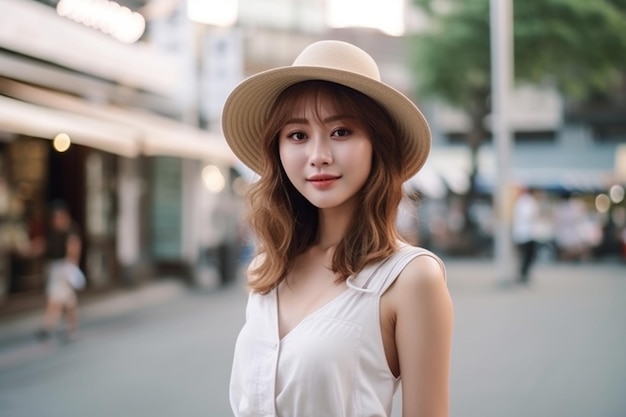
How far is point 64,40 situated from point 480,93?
1477 cm

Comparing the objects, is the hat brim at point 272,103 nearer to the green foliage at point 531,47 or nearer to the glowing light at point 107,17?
the glowing light at point 107,17

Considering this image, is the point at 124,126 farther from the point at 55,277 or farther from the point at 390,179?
the point at 390,179

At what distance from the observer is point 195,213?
15688mm

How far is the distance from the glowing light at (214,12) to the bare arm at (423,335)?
14822 mm

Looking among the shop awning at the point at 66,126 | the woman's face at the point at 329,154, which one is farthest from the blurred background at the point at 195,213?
the woman's face at the point at 329,154

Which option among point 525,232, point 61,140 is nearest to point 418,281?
point 61,140

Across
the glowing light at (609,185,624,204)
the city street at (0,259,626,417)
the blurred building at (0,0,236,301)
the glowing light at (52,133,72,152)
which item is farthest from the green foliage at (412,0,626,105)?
the glowing light at (52,133,72,152)

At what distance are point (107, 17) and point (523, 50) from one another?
11345 mm

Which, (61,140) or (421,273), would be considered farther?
(61,140)

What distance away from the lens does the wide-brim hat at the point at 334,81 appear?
63.0 inches

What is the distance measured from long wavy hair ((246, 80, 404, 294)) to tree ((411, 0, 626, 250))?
17.2m

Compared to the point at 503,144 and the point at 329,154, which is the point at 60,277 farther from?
the point at 503,144

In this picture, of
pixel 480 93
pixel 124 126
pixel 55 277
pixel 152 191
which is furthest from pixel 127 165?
pixel 480 93

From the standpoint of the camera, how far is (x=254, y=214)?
1.94 metres
